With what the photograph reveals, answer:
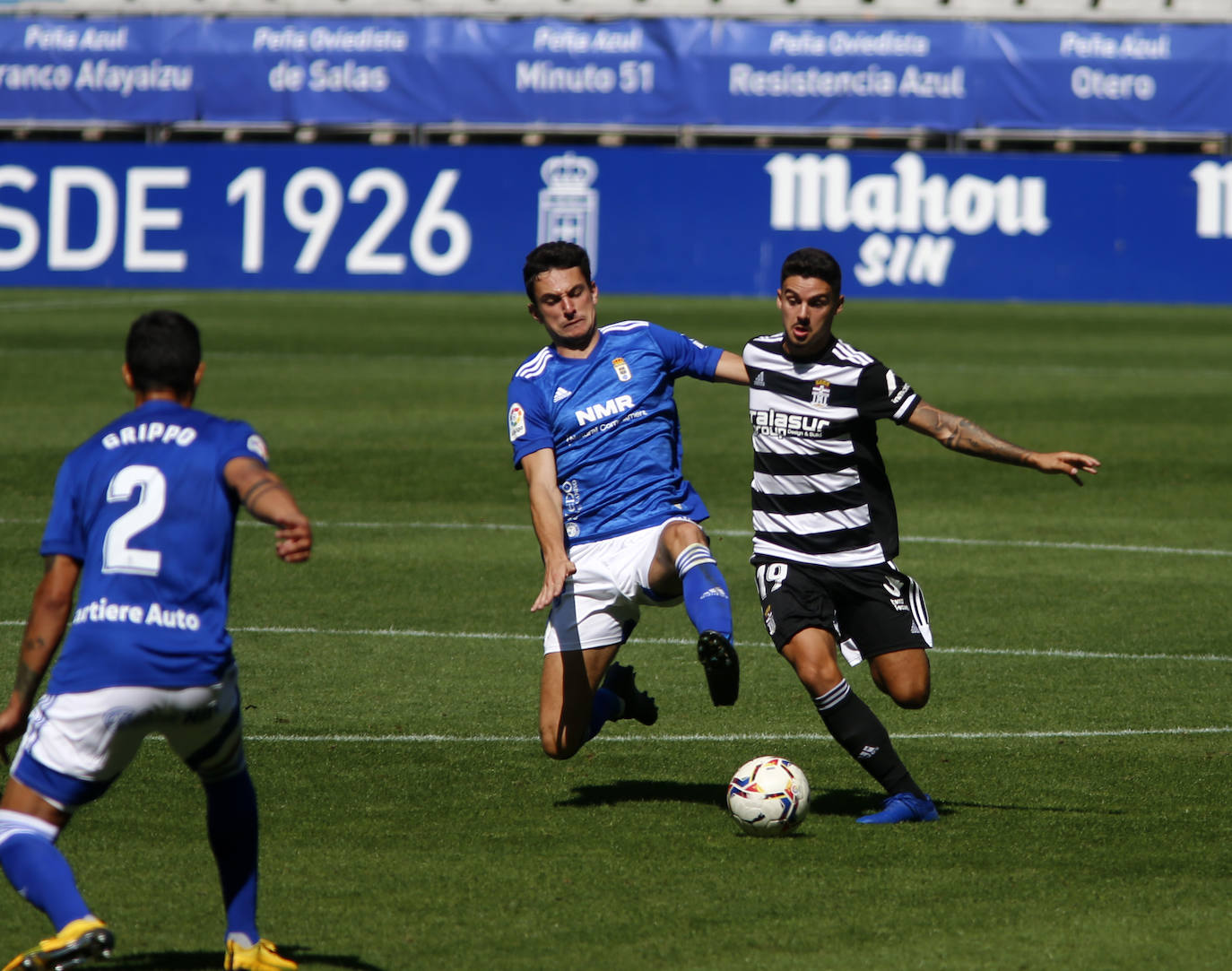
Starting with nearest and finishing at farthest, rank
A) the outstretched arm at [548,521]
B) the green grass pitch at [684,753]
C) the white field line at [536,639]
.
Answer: the green grass pitch at [684,753] → the outstretched arm at [548,521] → the white field line at [536,639]

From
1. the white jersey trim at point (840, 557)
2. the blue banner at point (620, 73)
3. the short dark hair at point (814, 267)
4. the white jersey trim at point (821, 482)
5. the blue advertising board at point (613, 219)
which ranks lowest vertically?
the white jersey trim at point (840, 557)

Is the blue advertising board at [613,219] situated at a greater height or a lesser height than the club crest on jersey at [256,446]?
greater

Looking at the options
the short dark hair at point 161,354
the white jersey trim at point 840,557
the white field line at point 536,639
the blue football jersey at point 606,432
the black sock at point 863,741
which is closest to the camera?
the short dark hair at point 161,354

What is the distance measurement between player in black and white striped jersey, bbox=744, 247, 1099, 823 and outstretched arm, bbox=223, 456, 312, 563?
2.51 m

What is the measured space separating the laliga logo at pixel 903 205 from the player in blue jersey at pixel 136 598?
28.8m

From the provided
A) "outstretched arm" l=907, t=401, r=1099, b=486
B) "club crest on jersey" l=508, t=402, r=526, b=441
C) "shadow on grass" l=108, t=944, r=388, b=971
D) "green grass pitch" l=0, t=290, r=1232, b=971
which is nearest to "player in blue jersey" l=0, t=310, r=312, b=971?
"shadow on grass" l=108, t=944, r=388, b=971

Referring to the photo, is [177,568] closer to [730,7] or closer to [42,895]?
[42,895]

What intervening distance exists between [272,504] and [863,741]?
277cm

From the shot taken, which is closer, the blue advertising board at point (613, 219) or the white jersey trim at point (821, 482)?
the white jersey trim at point (821, 482)

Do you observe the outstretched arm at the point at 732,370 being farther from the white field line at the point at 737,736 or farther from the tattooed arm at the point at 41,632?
the tattooed arm at the point at 41,632

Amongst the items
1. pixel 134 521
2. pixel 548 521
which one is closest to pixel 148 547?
pixel 134 521

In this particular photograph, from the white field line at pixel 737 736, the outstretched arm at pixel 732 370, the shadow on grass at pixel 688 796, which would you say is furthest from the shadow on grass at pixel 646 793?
the outstretched arm at pixel 732 370

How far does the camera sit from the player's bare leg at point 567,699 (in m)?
6.91

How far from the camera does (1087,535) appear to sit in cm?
1277
